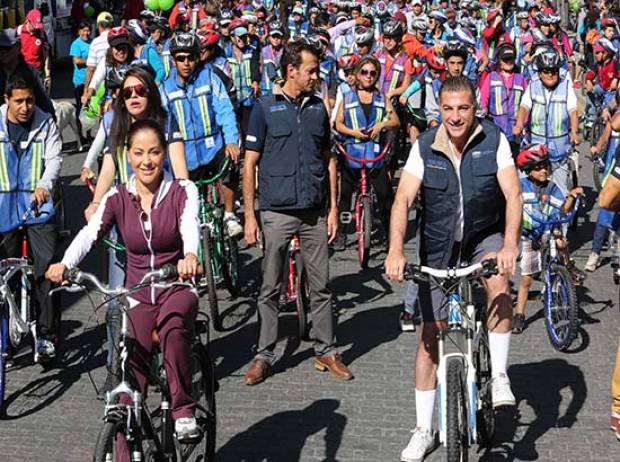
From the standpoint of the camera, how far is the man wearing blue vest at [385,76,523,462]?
256 inches

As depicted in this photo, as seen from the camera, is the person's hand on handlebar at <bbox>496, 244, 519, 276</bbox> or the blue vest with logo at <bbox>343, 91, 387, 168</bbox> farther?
the blue vest with logo at <bbox>343, 91, 387, 168</bbox>

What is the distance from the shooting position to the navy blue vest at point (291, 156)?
8.31 metres

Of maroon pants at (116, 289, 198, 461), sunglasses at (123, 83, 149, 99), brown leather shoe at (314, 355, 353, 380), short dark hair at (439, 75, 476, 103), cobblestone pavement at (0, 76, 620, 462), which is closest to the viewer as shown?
maroon pants at (116, 289, 198, 461)

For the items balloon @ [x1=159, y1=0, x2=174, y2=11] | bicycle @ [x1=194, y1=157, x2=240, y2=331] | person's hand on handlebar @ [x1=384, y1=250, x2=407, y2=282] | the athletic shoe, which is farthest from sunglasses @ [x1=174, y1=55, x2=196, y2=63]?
balloon @ [x1=159, y1=0, x2=174, y2=11]

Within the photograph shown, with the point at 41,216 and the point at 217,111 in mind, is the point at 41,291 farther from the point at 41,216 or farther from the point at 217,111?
the point at 217,111

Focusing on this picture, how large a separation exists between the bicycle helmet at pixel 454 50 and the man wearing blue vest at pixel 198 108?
3048 mm

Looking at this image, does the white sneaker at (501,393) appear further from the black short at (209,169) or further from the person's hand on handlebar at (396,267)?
the black short at (209,169)

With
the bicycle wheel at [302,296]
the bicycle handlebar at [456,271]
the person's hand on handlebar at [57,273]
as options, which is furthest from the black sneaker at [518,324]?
the person's hand on handlebar at [57,273]

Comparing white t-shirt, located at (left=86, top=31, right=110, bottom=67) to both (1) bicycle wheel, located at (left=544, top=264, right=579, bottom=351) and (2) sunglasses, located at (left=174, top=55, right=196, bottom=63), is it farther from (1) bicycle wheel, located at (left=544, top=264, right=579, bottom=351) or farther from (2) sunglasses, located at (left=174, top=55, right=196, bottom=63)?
(1) bicycle wheel, located at (left=544, top=264, right=579, bottom=351)

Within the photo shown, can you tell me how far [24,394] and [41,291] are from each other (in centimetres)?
86

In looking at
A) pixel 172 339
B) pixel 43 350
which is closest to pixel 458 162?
pixel 172 339

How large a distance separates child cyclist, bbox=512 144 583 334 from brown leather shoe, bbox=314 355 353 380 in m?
1.66

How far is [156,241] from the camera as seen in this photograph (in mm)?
6273

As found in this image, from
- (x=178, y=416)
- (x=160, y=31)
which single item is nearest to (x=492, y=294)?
(x=178, y=416)
